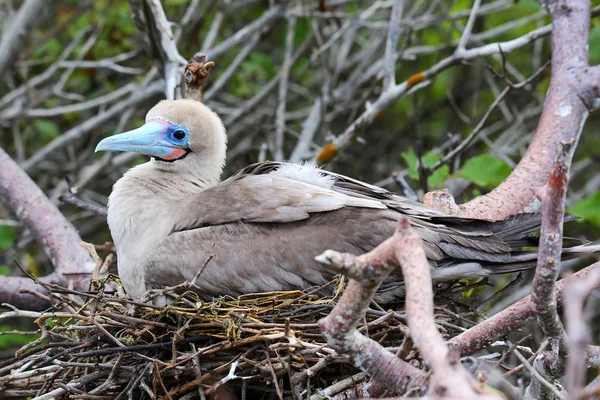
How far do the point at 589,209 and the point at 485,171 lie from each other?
76 centimetres

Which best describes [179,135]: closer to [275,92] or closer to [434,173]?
[434,173]

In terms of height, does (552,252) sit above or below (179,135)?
above

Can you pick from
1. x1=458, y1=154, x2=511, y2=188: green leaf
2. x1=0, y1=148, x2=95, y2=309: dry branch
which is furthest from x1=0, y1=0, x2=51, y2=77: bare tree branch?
x1=458, y1=154, x2=511, y2=188: green leaf

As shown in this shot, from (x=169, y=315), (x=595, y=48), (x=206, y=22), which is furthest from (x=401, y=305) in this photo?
(x=206, y=22)

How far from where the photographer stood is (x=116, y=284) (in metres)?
4.32

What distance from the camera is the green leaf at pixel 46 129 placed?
22.3 feet

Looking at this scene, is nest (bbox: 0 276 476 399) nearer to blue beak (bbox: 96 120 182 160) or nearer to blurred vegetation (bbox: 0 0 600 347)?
blue beak (bbox: 96 120 182 160)

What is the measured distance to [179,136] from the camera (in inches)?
180

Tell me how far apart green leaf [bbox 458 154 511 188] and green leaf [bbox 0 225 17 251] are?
A: 3.21m

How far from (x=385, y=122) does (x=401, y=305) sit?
186 inches

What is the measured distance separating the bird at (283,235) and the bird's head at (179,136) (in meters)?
0.17

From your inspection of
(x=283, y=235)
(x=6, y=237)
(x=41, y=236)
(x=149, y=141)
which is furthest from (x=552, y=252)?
(x=6, y=237)

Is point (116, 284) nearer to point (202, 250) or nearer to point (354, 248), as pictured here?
point (202, 250)

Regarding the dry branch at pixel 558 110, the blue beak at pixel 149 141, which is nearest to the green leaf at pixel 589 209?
the dry branch at pixel 558 110
